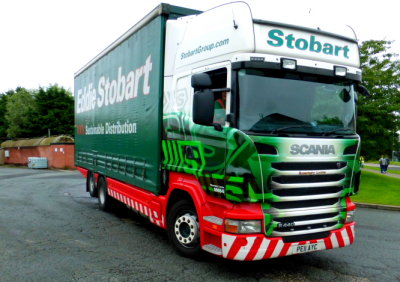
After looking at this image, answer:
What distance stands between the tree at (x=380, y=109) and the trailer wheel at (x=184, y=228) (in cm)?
1404

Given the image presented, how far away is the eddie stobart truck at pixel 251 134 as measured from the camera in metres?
4.46

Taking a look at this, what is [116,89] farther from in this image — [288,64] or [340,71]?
[340,71]

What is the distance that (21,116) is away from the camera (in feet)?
190

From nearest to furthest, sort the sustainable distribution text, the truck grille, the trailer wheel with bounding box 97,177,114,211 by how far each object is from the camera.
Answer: the truck grille, the sustainable distribution text, the trailer wheel with bounding box 97,177,114,211

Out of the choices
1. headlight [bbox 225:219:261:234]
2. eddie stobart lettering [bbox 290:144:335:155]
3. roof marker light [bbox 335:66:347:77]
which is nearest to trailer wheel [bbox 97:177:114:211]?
headlight [bbox 225:219:261:234]

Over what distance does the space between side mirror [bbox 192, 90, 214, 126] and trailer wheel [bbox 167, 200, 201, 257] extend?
4.63ft

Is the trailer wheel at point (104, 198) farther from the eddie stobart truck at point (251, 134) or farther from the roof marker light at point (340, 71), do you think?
the roof marker light at point (340, 71)

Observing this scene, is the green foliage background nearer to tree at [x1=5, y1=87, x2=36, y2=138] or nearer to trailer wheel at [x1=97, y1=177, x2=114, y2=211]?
tree at [x1=5, y1=87, x2=36, y2=138]

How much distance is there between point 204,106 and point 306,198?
1.72m

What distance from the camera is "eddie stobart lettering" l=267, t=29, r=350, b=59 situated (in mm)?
4699

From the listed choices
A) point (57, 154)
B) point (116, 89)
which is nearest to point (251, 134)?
point (116, 89)

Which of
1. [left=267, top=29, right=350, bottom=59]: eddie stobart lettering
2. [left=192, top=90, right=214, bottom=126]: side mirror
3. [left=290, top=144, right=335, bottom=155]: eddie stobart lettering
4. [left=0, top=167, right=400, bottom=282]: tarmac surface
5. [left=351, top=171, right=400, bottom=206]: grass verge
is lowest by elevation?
[left=351, top=171, right=400, bottom=206]: grass verge

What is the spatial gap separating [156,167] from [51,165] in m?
29.7

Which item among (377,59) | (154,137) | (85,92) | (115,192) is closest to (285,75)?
(154,137)
